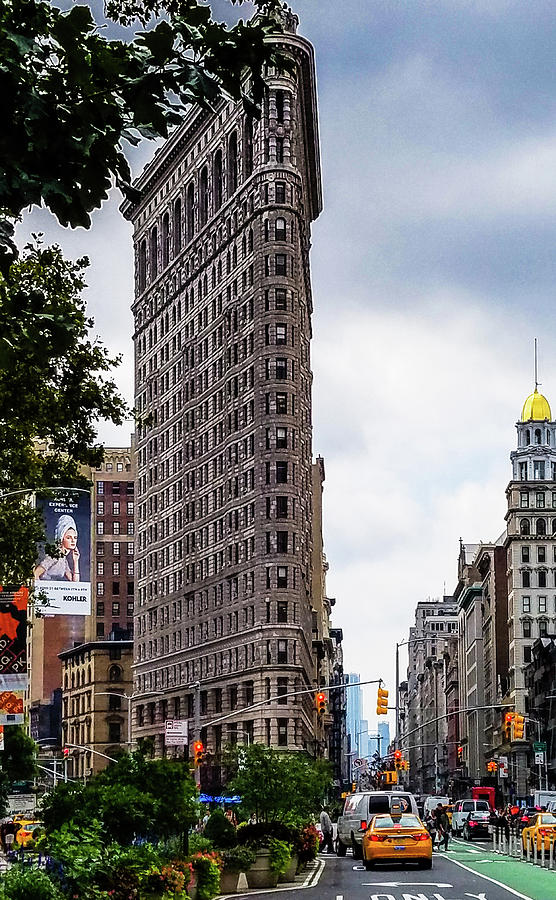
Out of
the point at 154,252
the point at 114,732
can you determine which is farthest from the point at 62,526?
the point at 114,732

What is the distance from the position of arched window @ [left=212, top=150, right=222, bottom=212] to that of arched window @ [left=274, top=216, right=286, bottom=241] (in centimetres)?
1332

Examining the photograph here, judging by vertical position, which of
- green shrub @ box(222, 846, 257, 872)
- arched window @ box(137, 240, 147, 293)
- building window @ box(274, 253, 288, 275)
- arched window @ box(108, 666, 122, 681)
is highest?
arched window @ box(137, 240, 147, 293)

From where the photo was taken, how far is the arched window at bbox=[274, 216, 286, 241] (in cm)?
12812

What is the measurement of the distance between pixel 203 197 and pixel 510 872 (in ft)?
361

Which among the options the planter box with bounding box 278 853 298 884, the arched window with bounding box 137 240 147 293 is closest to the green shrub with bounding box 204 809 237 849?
the planter box with bounding box 278 853 298 884

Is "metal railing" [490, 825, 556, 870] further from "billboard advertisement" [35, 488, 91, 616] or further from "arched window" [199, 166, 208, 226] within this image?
A: "arched window" [199, 166, 208, 226]

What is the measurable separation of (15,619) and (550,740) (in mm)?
124147

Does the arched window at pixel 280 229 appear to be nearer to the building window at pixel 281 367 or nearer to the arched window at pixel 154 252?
the building window at pixel 281 367

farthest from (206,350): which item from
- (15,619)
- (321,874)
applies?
(15,619)

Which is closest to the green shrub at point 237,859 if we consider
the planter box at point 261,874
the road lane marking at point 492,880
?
the planter box at point 261,874

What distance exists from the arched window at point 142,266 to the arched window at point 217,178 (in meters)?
22.7

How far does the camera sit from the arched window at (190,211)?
148575 millimetres

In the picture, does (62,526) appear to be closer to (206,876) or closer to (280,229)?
(206,876)

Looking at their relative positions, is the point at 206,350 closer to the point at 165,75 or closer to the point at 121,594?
the point at 121,594
